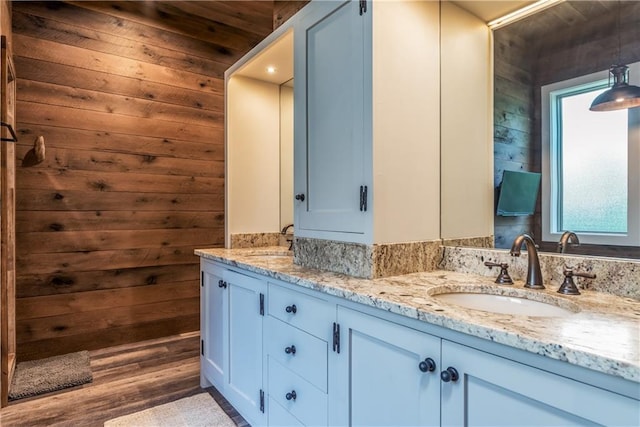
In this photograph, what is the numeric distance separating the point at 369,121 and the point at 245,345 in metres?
1.22

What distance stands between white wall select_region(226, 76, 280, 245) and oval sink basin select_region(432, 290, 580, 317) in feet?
5.31

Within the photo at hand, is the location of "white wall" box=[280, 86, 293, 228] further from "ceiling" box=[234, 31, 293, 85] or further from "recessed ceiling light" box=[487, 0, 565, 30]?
"recessed ceiling light" box=[487, 0, 565, 30]

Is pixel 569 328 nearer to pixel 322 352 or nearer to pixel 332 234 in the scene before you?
pixel 322 352

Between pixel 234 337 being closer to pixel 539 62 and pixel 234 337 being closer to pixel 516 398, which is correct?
pixel 516 398

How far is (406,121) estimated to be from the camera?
4.87 ft

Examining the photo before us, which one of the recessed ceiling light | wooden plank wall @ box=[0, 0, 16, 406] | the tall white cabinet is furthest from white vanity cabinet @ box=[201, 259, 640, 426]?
the recessed ceiling light

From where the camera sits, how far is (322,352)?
1.30m

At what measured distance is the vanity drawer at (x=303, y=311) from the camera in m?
1.28

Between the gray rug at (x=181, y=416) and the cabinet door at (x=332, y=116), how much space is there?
1.09m

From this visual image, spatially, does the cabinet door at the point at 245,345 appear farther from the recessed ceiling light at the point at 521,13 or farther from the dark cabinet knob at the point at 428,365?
the recessed ceiling light at the point at 521,13

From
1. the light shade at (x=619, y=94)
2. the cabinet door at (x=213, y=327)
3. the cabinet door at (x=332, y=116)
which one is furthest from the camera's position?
the cabinet door at (x=213, y=327)

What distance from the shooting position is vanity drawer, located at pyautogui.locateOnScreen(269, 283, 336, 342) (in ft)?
4.21

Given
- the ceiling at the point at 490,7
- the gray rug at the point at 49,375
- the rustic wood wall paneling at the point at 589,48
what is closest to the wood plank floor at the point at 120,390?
the gray rug at the point at 49,375

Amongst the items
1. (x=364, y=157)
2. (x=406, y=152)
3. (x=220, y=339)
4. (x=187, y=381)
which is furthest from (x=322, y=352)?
(x=187, y=381)
